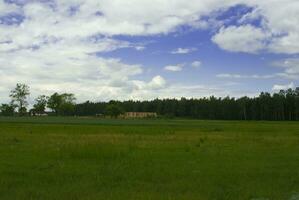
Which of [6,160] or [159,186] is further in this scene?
[6,160]

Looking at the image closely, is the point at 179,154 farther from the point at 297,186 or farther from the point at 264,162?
the point at 297,186

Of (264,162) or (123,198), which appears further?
(264,162)

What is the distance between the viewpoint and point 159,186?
1583 cm

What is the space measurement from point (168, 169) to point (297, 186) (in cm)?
575

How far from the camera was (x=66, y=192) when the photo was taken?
1429cm

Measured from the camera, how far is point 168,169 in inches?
803

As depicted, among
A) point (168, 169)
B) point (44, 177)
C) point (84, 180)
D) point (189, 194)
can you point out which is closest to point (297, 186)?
point (189, 194)

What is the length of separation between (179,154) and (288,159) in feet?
18.9

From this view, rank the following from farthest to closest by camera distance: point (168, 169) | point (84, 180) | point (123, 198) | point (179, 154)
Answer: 1. point (179, 154)
2. point (168, 169)
3. point (84, 180)
4. point (123, 198)

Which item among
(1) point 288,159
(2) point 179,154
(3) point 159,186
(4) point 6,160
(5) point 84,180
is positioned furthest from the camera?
(2) point 179,154

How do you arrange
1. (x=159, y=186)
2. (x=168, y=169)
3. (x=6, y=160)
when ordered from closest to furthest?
(x=159, y=186)
(x=168, y=169)
(x=6, y=160)

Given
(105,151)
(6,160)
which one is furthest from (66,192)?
(105,151)

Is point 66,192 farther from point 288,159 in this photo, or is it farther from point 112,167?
point 288,159

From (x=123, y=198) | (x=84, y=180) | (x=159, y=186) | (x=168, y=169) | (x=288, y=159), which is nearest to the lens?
(x=123, y=198)
